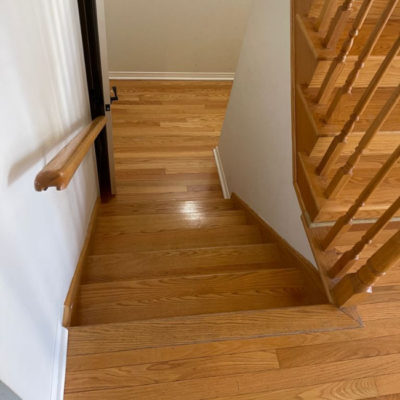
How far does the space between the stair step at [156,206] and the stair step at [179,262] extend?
2.62 feet

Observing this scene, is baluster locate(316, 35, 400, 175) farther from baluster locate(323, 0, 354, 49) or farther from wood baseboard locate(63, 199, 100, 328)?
wood baseboard locate(63, 199, 100, 328)

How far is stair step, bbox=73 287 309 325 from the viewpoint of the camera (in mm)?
1356

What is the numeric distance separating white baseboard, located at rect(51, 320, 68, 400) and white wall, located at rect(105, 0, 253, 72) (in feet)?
11.4

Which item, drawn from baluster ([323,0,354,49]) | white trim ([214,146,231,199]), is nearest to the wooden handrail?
baluster ([323,0,354,49])

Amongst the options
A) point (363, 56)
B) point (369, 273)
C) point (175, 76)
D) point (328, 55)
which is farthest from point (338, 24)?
point (175, 76)

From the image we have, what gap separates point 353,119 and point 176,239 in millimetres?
1293

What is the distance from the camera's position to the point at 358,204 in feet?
3.76

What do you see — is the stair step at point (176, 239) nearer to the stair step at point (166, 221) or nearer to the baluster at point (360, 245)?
the stair step at point (166, 221)

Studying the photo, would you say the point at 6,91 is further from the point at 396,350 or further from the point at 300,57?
the point at 396,350

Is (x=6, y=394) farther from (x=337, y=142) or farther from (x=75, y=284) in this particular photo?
(x=337, y=142)

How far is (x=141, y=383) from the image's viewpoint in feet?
3.49

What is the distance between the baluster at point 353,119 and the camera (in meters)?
0.96

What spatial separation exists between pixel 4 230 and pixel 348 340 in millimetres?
1247

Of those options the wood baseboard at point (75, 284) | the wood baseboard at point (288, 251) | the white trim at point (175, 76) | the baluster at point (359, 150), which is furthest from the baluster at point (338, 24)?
the white trim at point (175, 76)
